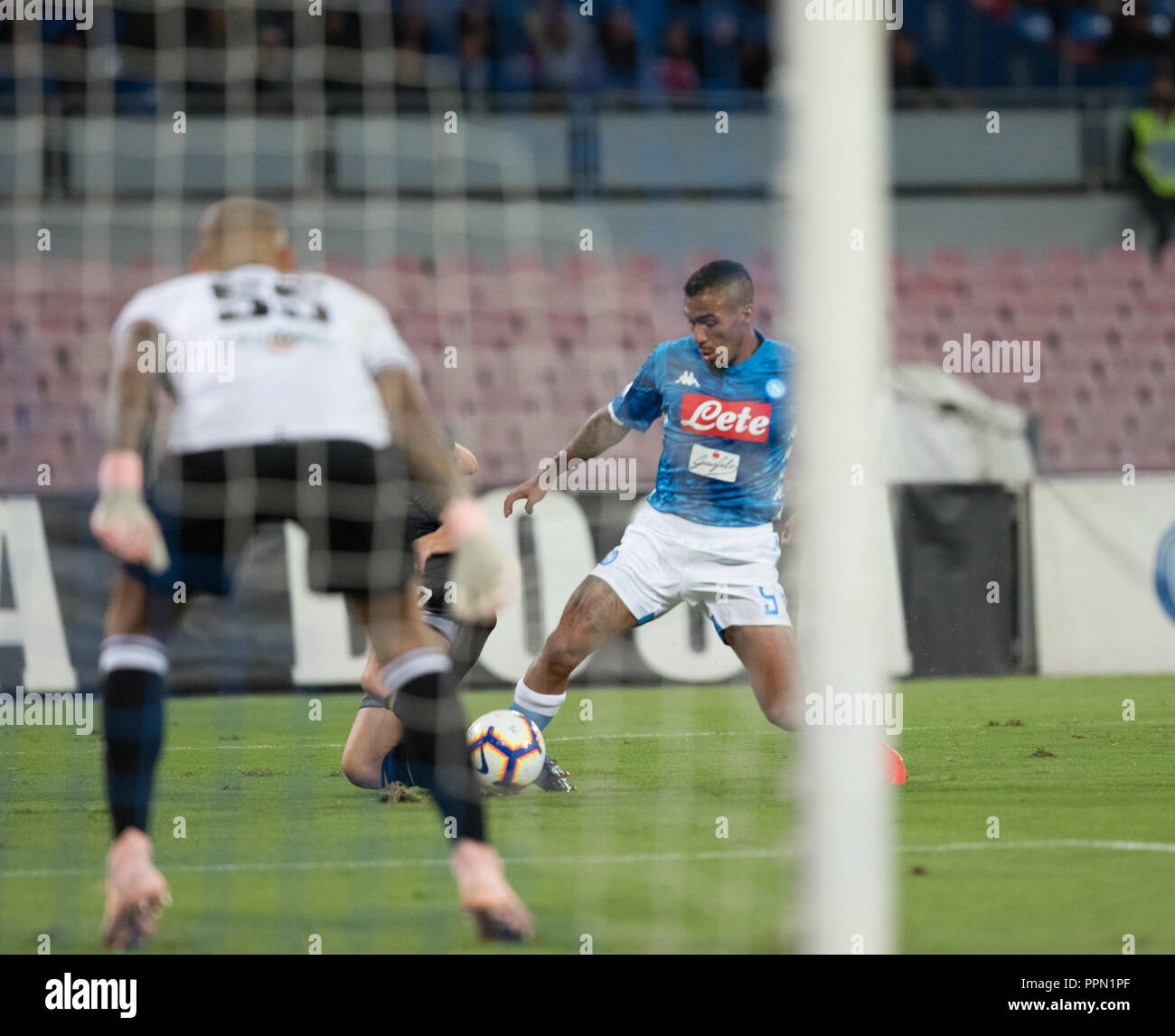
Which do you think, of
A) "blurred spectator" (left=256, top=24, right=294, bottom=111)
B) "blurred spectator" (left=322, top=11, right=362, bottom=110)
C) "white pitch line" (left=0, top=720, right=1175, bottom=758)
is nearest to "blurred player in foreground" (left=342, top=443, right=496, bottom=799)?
"white pitch line" (left=0, top=720, right=1175, bottom=758)

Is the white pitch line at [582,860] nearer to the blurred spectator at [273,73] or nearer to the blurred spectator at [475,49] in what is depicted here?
the blurred spectator at [273,73]

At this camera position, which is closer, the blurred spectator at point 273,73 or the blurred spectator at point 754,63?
the blurred spectator at point 273,73

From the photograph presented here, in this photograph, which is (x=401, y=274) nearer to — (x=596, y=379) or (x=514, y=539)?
(x=596, y=379)

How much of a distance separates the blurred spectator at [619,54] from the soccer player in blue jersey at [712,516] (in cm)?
876

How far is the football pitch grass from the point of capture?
4180 mm

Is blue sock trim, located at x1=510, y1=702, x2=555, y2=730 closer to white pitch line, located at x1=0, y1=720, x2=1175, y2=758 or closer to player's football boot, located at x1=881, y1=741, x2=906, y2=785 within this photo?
player's football boot, located at x1=881, y1=741, x2=906, y2=785

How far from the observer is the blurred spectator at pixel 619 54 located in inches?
574

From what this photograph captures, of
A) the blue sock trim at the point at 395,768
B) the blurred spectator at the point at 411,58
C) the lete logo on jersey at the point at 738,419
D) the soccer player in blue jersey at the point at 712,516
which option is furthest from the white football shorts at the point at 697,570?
the blurred spectator at the point at 411,58

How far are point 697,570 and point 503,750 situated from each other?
958mm

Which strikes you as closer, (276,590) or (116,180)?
(276,590)

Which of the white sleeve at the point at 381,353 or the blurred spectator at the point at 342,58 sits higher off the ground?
the blurred spectator at the point at 342,58

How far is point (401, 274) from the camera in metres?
13.2
